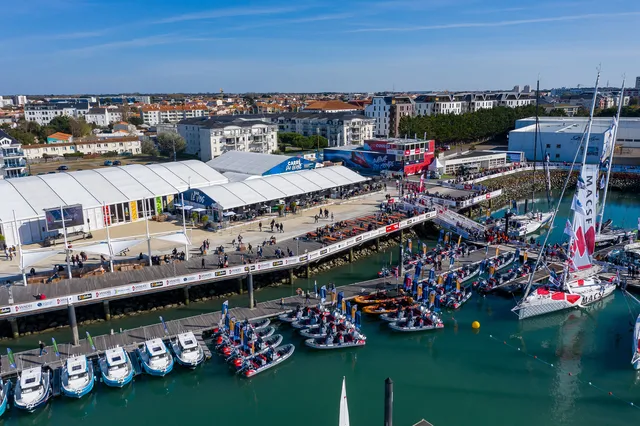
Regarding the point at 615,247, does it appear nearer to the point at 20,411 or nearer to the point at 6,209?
the point at 20,411

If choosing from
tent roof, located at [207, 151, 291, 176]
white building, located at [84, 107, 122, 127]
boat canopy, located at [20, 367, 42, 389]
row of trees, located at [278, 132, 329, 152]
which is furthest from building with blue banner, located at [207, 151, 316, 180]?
white building, located at [84, 107, 122, 127]

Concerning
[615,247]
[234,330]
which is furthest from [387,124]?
[234,330]

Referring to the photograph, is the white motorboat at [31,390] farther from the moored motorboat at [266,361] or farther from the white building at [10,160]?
the white building at [10,160]

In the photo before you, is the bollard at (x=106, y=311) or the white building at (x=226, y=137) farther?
the white building at (x=226, y=137)

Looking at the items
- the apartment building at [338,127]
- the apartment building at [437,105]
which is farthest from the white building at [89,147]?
the apartment building at [437,105]

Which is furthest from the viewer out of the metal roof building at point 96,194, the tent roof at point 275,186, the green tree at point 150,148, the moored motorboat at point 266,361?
the green tree at point 150,148

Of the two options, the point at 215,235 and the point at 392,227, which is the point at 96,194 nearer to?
the point at 215,235

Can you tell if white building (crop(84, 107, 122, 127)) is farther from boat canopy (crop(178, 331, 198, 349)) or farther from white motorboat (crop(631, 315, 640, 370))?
white motorboat (crop(631, 315, 640, 370))
